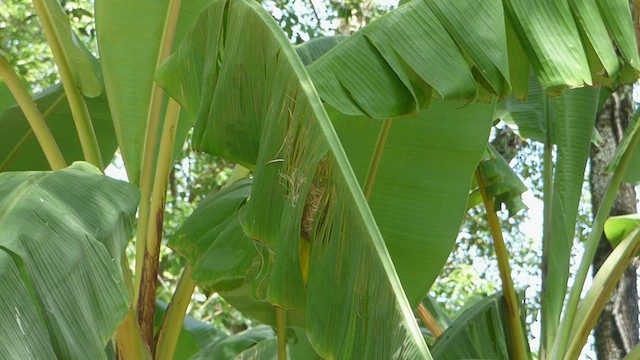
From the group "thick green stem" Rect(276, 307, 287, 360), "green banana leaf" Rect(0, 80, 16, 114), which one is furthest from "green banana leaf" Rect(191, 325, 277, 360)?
"green banana leaf" Rect(0, 80, 16, 114)

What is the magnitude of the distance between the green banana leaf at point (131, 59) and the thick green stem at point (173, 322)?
336 millimetres

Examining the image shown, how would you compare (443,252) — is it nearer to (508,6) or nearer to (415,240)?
(415,240)

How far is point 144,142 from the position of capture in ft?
8.82

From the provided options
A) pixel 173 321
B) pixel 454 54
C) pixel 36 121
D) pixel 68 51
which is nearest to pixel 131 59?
pixel 68 51

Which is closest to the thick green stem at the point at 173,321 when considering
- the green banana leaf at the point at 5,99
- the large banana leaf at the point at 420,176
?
the large banana leaf at the point at 420,176

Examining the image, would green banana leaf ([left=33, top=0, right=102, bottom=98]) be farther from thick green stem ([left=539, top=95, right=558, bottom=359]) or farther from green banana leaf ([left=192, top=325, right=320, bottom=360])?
thick green stem ([left=539, top=95, right=558, bottom=359])

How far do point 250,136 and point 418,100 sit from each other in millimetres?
383

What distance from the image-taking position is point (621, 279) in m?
4.20

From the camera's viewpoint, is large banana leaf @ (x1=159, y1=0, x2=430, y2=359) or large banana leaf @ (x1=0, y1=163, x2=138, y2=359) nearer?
large banana leaf @ (x1=0, y1=163, x2=138, y2=359)

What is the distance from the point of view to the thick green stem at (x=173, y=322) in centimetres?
254

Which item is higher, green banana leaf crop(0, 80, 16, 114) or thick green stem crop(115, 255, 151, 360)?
green banana leaf crop(0, 80, 16, 114)

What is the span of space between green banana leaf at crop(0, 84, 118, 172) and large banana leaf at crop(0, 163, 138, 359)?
130 cm

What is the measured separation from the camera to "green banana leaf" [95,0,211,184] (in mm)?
2682

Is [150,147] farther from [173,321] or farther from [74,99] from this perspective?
[173,321]
